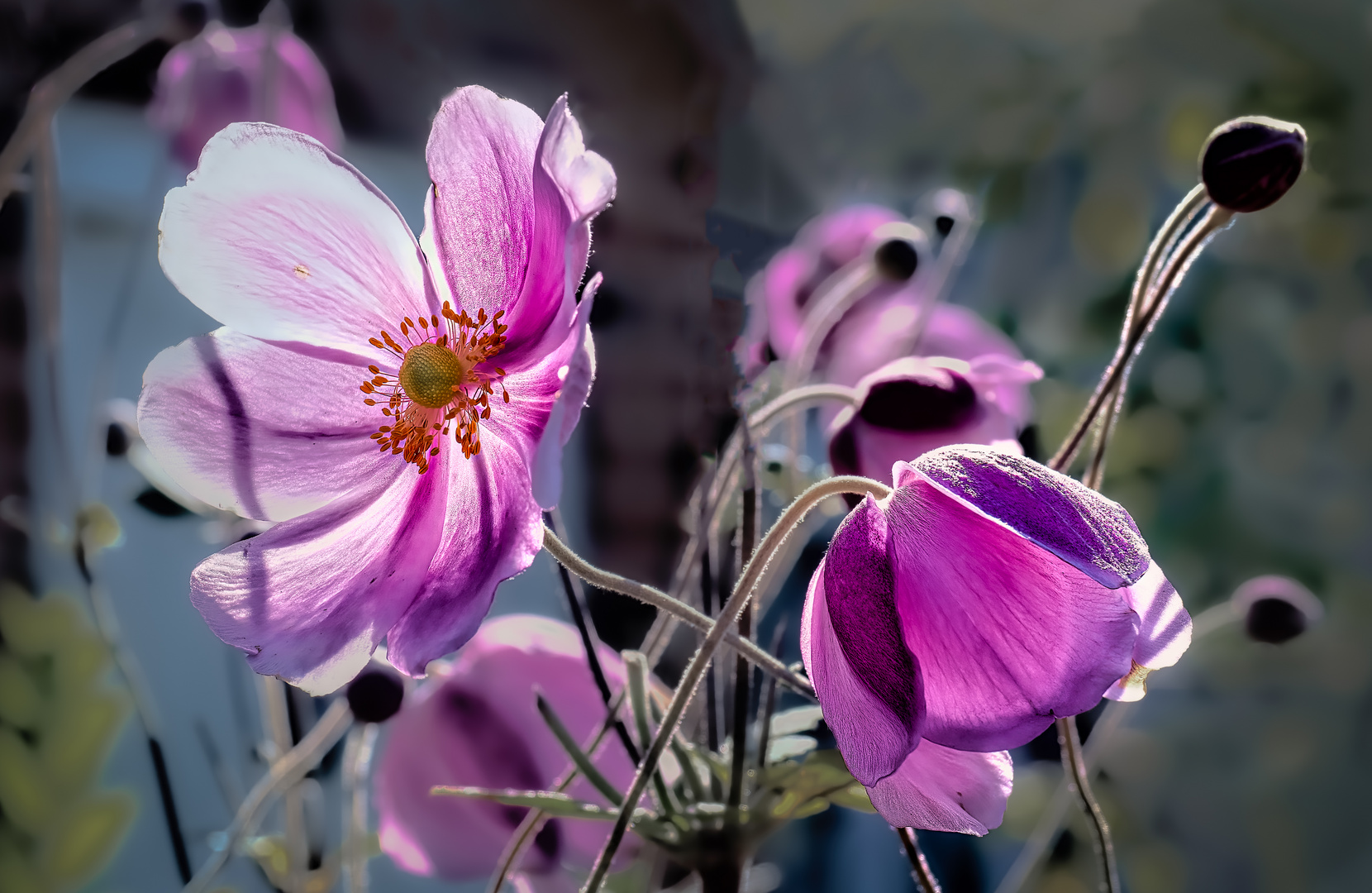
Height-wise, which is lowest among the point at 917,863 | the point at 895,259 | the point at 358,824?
the point at 358,824

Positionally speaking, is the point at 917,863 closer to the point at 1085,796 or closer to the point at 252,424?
the point at 1085,796

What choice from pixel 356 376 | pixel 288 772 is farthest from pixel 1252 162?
pixel 288 772

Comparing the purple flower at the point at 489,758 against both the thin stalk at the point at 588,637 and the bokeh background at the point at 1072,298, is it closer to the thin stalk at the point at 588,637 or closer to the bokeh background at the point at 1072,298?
the thin stalk at the point at 588,637

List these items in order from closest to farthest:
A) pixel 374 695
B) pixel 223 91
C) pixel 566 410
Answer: pixel 566 410
pixel 374 695
pixel 223 91

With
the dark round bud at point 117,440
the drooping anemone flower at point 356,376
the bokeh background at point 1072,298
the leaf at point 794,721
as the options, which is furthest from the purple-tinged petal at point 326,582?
the bokeh background at point 1072,298

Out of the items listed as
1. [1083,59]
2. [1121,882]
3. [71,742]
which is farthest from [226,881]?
[1083,59]

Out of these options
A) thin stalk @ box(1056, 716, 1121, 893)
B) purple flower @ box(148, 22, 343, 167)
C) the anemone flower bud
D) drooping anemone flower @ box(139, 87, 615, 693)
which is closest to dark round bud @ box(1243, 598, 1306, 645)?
the anemone flower bud
